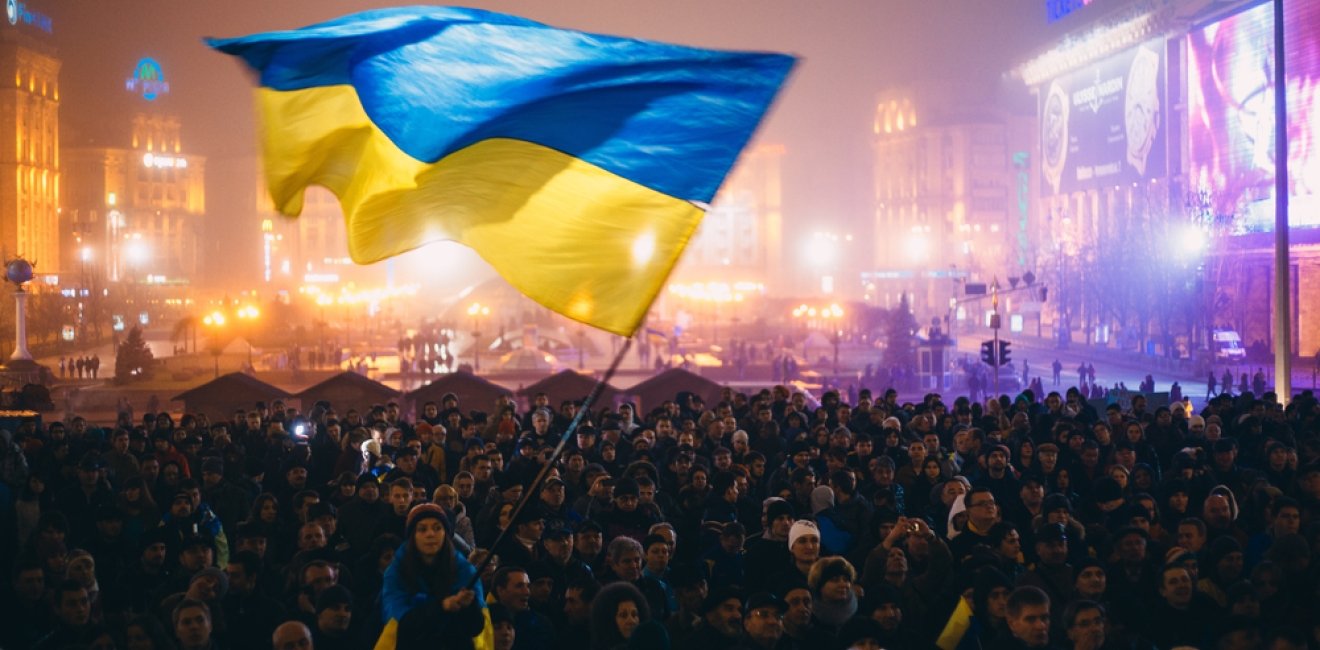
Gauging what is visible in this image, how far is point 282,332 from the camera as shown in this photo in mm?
63062

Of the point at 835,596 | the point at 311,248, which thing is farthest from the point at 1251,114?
the point at 311,248

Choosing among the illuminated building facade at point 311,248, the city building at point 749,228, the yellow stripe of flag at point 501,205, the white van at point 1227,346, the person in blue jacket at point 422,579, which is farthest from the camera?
the illuminated building facade at point 311,248

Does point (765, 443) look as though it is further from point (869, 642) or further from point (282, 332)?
point (282, 332)

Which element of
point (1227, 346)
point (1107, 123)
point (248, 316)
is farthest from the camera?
point (1107, 123)

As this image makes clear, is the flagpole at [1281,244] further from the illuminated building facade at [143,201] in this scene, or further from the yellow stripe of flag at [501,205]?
the illuminated building facade at [143,201]

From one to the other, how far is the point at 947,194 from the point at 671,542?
123653mm

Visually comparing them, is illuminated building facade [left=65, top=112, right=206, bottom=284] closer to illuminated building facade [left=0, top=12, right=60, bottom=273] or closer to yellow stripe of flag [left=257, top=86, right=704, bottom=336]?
illuminated building facade [left=0, top=12, right=60, bottom=273]

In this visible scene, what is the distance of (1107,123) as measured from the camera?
77.6 meters

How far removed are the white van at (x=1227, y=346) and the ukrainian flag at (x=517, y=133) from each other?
4684cm

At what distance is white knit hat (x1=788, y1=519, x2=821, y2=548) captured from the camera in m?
7.90

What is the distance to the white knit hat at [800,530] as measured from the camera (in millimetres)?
7902

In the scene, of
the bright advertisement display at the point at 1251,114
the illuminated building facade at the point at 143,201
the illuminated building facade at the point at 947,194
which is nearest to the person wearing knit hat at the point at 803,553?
the bright advertisement display at the point at 1251,114

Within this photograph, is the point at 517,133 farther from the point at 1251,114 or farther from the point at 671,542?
the point at 1251,114

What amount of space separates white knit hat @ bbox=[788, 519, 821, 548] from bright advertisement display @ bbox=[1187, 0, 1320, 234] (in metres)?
45.7
